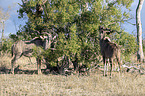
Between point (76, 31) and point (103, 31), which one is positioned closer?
point (103, 31)

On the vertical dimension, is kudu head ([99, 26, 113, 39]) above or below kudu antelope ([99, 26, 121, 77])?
above

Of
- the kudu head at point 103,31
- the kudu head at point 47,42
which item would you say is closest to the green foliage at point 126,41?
the kudu head at point 103,31

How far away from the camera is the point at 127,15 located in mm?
10242

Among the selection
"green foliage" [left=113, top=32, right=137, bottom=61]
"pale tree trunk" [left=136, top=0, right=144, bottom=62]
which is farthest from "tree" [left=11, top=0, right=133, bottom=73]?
"pale tree trunk" [left=136, top=0, right=144, bottom=62]

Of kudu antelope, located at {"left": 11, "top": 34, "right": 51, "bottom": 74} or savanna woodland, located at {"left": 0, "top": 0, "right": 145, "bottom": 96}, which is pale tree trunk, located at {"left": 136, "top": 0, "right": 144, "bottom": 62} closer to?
savanna woodland, located at {"left": 0, "top": 0, "right": 145, "bottom": 96}

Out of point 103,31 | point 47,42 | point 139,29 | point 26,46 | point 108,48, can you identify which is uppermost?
point 139,29

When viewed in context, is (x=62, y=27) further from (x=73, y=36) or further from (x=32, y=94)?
(x=32, y=94)

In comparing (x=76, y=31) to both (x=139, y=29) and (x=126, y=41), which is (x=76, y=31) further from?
(x=139, y=29)

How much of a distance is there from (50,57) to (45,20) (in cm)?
261

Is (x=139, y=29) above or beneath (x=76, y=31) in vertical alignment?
above

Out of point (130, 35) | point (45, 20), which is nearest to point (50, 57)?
point (45, 20)

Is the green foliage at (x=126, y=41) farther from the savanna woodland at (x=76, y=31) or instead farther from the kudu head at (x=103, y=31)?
the kudu head at (x=103, y=31)

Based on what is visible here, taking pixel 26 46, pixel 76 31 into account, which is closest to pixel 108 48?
pixel 76 31

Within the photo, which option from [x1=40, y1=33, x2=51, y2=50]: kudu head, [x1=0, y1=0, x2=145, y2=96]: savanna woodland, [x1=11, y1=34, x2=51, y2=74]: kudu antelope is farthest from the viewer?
[x1=11, y1=34, x2=51, y2=74]: kudu antelope
